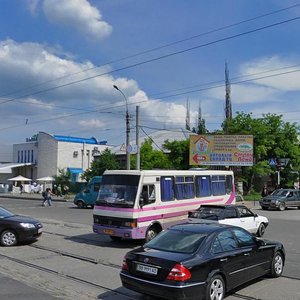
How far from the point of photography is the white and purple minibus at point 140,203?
14.9 m

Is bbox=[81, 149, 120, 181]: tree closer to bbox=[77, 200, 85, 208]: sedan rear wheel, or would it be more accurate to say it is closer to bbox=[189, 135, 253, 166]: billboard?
bbox=[189, 135, 253, 166]: billboard

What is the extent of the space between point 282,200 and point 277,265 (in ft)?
87.0

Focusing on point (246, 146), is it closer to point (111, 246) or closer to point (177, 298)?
point (111, 246)

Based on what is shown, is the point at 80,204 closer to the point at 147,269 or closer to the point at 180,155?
the point at 180,155

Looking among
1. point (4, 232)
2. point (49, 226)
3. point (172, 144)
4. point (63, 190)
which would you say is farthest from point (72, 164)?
point (4, 232)

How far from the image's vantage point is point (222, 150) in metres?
47.4

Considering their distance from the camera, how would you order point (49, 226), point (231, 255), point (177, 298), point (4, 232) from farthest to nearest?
point (49, 226), point (4, 232), point (231, 255), point (177, 298)

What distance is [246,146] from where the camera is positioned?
154ft

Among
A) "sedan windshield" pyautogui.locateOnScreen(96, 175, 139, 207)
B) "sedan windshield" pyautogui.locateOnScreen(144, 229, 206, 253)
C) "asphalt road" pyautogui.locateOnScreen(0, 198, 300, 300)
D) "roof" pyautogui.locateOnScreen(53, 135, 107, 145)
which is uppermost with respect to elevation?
"roof" pyautogui.locateOnScreen(53, 135, 107, 145)

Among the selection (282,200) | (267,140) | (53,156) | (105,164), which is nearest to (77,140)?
(53,156)

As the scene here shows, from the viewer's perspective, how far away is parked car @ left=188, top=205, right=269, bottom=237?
1559 centimetres

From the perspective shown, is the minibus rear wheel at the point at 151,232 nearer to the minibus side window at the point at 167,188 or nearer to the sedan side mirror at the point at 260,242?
the minibus side window at the point at 167,188

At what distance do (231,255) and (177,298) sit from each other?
5.17 feet

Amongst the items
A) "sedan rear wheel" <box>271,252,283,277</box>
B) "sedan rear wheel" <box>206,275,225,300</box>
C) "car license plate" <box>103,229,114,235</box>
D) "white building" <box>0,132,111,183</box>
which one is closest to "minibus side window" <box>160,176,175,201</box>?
"car license plate" <box>103,229,114,235</box>
